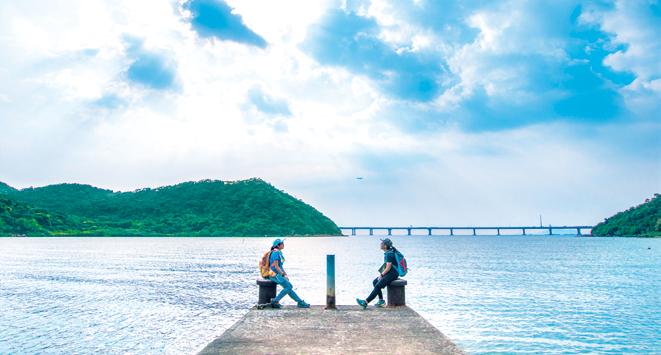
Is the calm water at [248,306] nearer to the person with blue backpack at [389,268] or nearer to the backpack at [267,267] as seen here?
the backpack at [267,267]

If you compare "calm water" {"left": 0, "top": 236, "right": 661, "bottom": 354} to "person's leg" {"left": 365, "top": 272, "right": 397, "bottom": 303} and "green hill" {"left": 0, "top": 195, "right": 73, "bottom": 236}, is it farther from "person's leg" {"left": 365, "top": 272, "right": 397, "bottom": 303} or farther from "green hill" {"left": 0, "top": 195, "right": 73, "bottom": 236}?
"green hill" {"left": 0, "top": 195, "right": 73, "bottom": 236}

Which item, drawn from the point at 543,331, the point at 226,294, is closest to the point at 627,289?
the point at 543,331

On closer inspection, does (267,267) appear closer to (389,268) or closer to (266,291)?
(266,291)

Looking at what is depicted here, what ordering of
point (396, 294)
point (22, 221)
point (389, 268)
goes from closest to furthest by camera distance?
point (389, 268) → point (396, 294) → point (22, 221)

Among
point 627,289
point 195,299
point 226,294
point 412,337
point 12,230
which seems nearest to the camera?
point 412,337

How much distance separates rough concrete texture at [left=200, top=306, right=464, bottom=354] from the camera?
9711 millimetres

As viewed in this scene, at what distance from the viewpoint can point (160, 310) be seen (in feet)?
88.8

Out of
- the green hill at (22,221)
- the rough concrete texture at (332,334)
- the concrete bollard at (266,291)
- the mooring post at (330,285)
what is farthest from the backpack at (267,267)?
the green hill at (22,221)

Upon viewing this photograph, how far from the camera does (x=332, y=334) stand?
11289mm

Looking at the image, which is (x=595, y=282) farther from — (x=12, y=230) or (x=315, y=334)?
(x=12, y=230)

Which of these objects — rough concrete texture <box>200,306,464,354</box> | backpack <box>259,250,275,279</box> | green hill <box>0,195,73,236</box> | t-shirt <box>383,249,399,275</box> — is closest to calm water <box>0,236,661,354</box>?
backpack <box>259,250,275,279</box>

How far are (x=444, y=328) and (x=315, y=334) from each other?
13077 millimetres

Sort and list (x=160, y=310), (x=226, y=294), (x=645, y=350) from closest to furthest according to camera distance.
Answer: (x=645, y=350) < (x=160, y=310) < (x=226, y=294)

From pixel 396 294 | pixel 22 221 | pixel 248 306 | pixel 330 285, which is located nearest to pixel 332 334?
pixel 330 285
